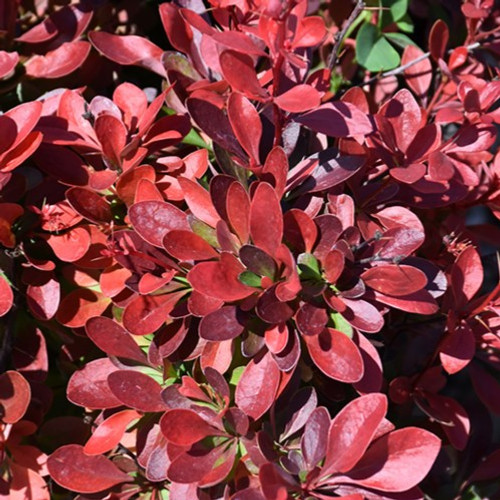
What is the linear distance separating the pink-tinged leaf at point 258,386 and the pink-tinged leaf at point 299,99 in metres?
0.30

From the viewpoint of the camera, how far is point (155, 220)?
2.95 ft

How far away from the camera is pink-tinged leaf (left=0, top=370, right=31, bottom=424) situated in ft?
3.13

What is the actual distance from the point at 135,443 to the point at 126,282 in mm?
246

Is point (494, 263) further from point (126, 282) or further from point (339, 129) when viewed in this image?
point (126, 282)

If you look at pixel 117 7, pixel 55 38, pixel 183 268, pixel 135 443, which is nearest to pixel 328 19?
pixel 117 7

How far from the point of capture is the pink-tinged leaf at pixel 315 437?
860 millimetres

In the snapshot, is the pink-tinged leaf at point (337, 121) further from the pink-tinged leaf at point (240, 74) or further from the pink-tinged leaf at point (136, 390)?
the pink-tinged leaf at point (136, 390)

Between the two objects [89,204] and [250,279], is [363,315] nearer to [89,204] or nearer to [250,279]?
[250,279]

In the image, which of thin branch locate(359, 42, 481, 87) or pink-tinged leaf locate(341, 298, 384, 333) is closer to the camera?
pink-tinged leaf locate(341, 298, 384, 333)

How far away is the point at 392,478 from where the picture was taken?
83cm

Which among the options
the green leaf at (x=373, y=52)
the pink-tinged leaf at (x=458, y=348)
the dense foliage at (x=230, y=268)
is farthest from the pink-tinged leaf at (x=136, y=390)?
the green leaf at (x=373, y=52)

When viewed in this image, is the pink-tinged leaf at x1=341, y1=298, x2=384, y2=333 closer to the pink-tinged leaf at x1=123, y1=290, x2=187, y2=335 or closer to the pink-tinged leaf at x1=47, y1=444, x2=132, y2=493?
the pink-tinged leaf at x1=123, y1=290, x2=187, y2=335

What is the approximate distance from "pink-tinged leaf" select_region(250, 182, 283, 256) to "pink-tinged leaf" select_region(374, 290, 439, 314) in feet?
0.51

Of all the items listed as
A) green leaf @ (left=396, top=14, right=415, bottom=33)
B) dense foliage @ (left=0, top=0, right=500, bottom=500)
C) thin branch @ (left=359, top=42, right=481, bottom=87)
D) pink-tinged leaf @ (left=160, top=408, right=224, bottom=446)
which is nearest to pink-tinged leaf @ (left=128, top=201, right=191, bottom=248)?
dense foliage @ (left=0, top=0, right=500, bottom=500)
